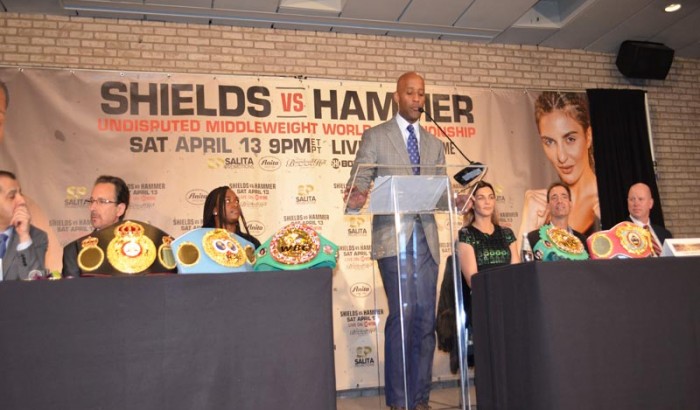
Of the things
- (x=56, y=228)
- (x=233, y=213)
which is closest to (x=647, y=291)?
(x=233, y=213)

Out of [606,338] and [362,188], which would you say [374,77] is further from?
[606,338]

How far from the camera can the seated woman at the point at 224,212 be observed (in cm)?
489

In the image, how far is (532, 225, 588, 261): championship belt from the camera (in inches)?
98.0

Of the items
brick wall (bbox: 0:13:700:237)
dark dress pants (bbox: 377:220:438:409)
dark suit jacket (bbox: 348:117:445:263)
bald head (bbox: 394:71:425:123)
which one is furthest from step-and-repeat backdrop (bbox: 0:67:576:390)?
dark dress pants (bbox: 377:220:438:409)

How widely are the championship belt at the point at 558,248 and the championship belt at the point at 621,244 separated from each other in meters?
0.10

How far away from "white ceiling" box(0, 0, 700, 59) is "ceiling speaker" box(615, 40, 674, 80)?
0.29 ft

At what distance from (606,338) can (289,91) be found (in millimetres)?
3617

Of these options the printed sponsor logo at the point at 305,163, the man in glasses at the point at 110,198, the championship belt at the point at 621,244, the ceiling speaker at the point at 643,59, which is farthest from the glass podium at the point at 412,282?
the ceiling speaker at the point at 643,59

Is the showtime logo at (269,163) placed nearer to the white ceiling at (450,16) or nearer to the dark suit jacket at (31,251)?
the white ceiling at (450,16)

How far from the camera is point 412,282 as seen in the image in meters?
2.73

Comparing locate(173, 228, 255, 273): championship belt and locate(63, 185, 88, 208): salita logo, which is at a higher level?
locate(63, 185, 88, 208): salita logo

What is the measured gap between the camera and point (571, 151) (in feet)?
19.0

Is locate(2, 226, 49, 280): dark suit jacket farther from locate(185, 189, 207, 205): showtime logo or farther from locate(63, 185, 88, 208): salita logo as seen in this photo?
locate(185, 189, 207, 205): showtime logo

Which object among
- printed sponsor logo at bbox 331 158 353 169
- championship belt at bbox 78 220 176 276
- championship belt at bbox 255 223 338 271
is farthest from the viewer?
printed sponsor logo at bbox 331 158 353 169
